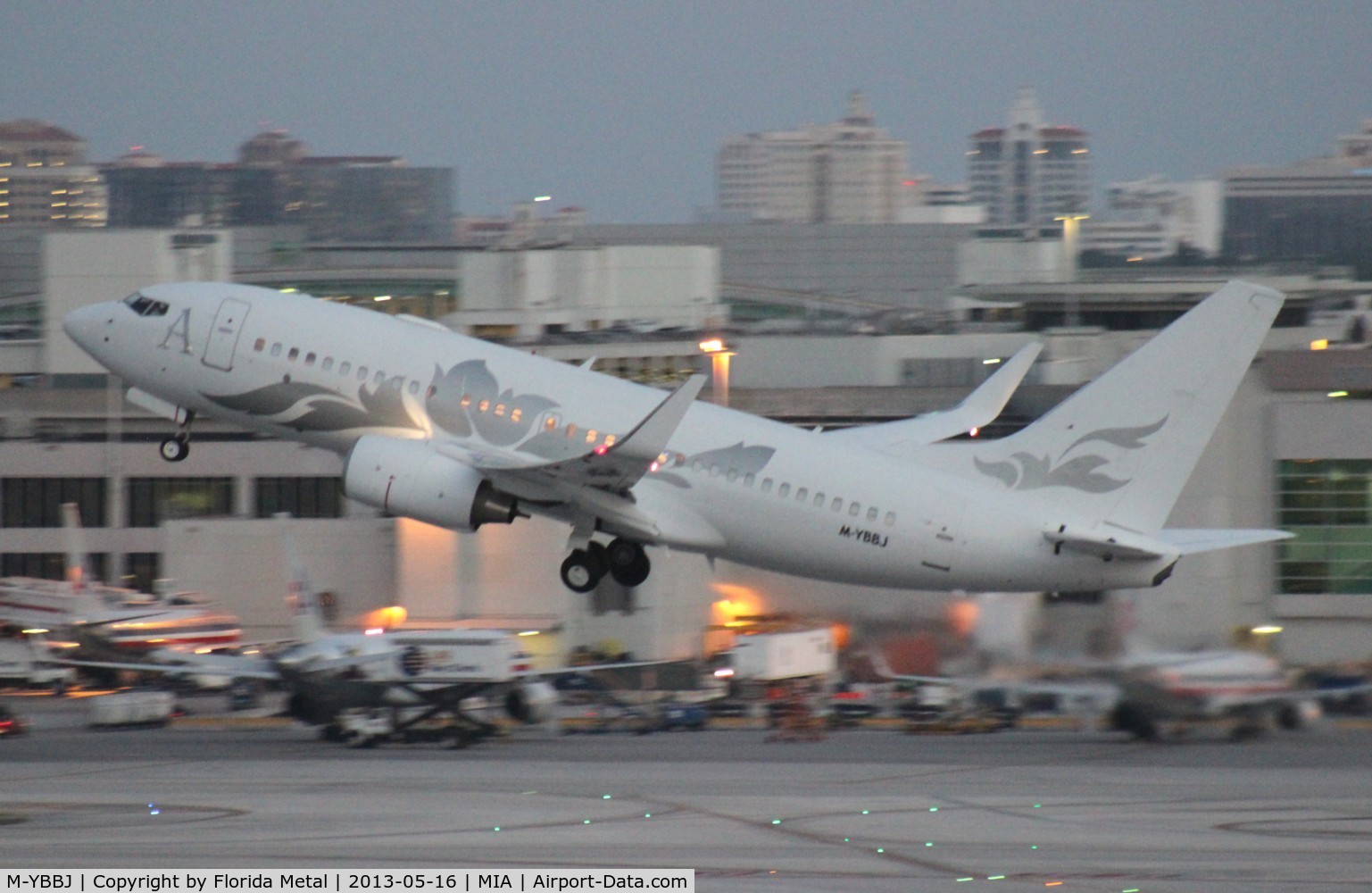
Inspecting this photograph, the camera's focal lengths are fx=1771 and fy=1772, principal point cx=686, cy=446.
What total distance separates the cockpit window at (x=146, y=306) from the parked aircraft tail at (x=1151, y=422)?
2308 cm

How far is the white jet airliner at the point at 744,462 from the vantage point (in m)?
42.8

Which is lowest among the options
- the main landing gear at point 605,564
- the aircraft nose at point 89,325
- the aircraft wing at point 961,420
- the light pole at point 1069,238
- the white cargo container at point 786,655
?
the white cargo container at point 786,655

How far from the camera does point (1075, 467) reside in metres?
43.4

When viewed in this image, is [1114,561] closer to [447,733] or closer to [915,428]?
[915,428]

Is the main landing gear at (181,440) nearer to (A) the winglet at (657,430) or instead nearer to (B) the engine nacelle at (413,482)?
(B) the engine nacelle at (413,482)

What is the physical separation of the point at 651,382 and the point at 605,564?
124 feet

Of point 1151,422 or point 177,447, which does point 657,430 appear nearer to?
point 1151,422

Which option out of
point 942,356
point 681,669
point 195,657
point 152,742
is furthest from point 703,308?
point 152,742

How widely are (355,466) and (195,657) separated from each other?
53.3 feet

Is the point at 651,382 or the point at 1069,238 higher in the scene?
the point at 1069,238

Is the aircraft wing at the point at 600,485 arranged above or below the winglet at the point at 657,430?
below

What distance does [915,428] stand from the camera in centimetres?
5081

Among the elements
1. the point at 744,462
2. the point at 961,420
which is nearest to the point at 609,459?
the point at 744,462

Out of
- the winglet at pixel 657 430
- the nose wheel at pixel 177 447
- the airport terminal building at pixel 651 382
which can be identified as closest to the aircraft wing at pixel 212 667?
the nose wheel at pixel 177 447
